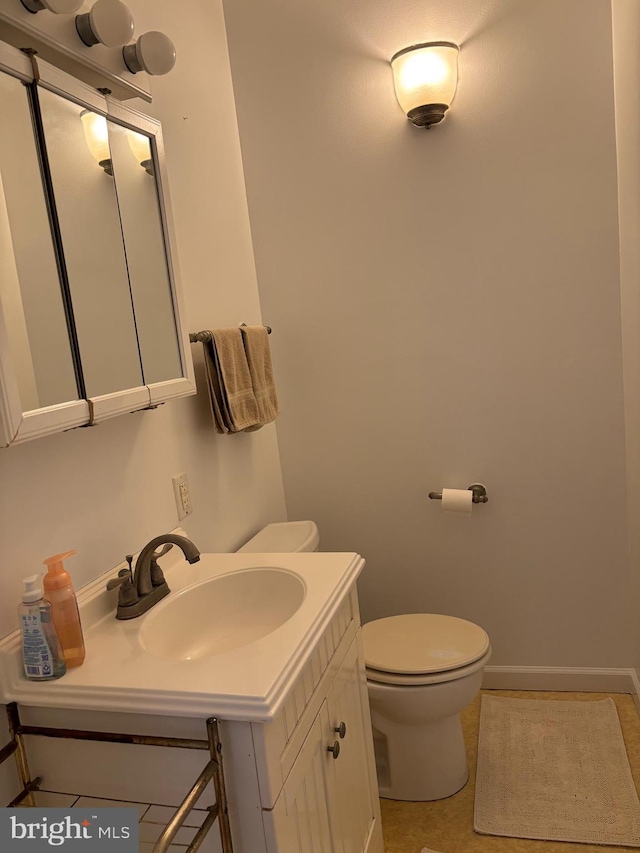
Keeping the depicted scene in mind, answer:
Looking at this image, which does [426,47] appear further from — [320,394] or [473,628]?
[473,628]

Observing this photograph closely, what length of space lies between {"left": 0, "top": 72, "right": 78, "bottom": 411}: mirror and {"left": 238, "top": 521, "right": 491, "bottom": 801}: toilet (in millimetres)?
1050

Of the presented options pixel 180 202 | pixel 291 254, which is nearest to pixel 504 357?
pixel 291 254

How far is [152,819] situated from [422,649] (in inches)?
40.3

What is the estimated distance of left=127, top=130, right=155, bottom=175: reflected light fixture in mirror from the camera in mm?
1555

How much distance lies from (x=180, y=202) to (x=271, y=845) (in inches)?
63.4

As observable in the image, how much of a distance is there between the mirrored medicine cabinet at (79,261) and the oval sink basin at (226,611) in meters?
0.45

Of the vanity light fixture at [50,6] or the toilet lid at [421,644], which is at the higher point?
the vanity light fixture at [50,6]

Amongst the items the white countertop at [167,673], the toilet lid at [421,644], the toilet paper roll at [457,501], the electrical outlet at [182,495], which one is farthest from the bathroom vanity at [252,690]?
the toilet paper roll at [457,501]

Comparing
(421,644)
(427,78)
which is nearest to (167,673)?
(421,644)

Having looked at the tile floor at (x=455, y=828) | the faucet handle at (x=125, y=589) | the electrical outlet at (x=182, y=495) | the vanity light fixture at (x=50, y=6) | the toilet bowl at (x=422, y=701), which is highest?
the vanity light fixture at (x=50, y=6)

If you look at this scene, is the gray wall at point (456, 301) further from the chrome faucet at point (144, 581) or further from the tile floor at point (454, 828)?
the chrome faucet at point (144, 581)

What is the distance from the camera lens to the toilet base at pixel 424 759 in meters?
2.01

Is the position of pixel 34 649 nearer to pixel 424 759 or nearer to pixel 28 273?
pixel 28 273

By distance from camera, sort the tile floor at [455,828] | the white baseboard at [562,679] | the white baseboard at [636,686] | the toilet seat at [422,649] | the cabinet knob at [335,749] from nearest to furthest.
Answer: the cabinet knob at [335,749] < the tile floor at [455,828] < the toilet seat at [422,649] < the white baseboard at [636,686] < the white baseboard at [562,679]
